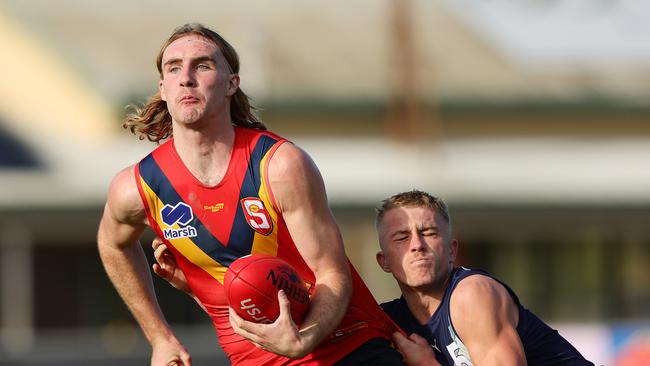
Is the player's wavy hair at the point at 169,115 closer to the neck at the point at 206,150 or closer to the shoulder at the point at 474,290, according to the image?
the neck at the point at 206,150

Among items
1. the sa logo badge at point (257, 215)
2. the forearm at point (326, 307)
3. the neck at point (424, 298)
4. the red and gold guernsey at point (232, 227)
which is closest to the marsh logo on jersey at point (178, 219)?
the red and gold guernsey at point (232, 227)

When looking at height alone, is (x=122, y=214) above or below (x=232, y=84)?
below

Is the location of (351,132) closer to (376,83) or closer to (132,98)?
(376,83)

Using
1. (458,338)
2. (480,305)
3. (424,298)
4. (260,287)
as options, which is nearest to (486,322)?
(480,305)

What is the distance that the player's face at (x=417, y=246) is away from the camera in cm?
709

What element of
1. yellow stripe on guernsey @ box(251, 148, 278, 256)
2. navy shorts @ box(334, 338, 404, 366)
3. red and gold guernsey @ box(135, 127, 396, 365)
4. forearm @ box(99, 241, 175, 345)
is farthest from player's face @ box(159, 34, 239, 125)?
navy shorts @ box(334, 338, 404, 366)

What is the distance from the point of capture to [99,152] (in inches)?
1100

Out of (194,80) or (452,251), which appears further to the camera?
(452,251)

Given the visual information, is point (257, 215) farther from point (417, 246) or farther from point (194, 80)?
point (417, 246)

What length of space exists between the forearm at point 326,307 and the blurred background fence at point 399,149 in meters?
19.6

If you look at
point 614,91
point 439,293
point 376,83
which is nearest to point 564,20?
point 614,91

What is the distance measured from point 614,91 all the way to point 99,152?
34.6ft

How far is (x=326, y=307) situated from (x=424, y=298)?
2.82ft

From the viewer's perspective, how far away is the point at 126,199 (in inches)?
277
